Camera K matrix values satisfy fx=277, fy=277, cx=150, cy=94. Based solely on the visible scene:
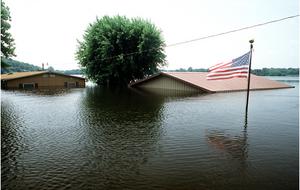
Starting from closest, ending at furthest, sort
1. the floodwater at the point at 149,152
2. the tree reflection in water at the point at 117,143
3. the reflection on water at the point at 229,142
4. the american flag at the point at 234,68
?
the floodwater at the point at 149,152 < the tree reflection in water at the point at 117,143 < the reflection on water at the point at 229,142 < the american flag at the point at 234,68

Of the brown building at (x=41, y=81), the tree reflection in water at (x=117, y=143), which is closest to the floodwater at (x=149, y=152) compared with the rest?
the tree reflection in water at (x=117, y=143)

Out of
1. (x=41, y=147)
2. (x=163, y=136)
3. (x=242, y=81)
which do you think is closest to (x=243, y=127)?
(x=163, y=136)

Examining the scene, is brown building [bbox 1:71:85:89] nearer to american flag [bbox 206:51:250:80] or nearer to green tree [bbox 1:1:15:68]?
green tree [bbox 1:1:15:68]

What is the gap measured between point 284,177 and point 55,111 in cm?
2103

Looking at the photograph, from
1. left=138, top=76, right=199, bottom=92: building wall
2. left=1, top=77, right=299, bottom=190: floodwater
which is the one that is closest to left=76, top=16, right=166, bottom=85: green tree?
left=138, top=76, right=199, bottom=92: building wall

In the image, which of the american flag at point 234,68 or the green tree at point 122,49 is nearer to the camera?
the american flag at point 234,68

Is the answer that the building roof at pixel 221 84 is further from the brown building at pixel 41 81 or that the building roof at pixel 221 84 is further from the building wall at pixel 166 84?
the brown building at pixel 41 81

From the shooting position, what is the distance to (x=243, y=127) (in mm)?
18625

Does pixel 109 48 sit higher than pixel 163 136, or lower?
higher

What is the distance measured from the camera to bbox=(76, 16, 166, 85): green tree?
196 ft

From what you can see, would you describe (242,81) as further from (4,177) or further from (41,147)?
(4,177)

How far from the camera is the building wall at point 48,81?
60219 mm

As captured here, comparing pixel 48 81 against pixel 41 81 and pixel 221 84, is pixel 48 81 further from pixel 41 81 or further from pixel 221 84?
pixel 221 84

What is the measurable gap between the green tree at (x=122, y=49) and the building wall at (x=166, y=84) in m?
4.20
